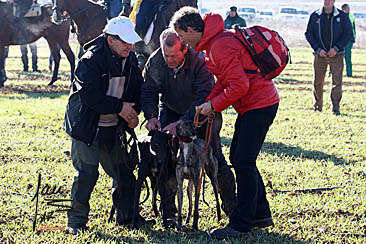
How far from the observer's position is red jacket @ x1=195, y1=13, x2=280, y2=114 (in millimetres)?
4809

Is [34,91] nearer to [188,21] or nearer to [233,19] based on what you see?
[233,19]

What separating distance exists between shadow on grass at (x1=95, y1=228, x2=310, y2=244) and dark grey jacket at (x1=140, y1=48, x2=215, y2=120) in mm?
1049

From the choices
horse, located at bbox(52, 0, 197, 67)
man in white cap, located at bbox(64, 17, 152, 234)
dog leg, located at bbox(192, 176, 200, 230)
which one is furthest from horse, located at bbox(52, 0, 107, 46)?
dog leg, located at bbox(192, 176, 200, 230)

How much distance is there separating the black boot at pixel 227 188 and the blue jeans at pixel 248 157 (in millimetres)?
397

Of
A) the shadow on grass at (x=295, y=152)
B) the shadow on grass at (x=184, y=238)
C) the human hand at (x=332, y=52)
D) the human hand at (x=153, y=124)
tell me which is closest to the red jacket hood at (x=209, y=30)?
the human hand at (x=153, y=124)

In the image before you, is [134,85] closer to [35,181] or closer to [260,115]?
[260,115]

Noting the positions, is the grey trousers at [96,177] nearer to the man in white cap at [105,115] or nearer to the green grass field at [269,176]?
the man in white cap at [105,115]

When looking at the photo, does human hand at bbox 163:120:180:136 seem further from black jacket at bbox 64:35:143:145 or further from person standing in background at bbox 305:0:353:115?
person standing in background at bbox 305:0:353:115

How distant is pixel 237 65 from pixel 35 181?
3137 mm

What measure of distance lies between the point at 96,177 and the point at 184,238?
93cm

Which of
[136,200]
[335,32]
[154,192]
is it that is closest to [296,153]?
[154,192]

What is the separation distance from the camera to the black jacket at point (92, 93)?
5.01 meters

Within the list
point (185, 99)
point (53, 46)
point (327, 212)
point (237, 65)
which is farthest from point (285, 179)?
point (53, 46)

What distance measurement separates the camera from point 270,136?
394 inches
